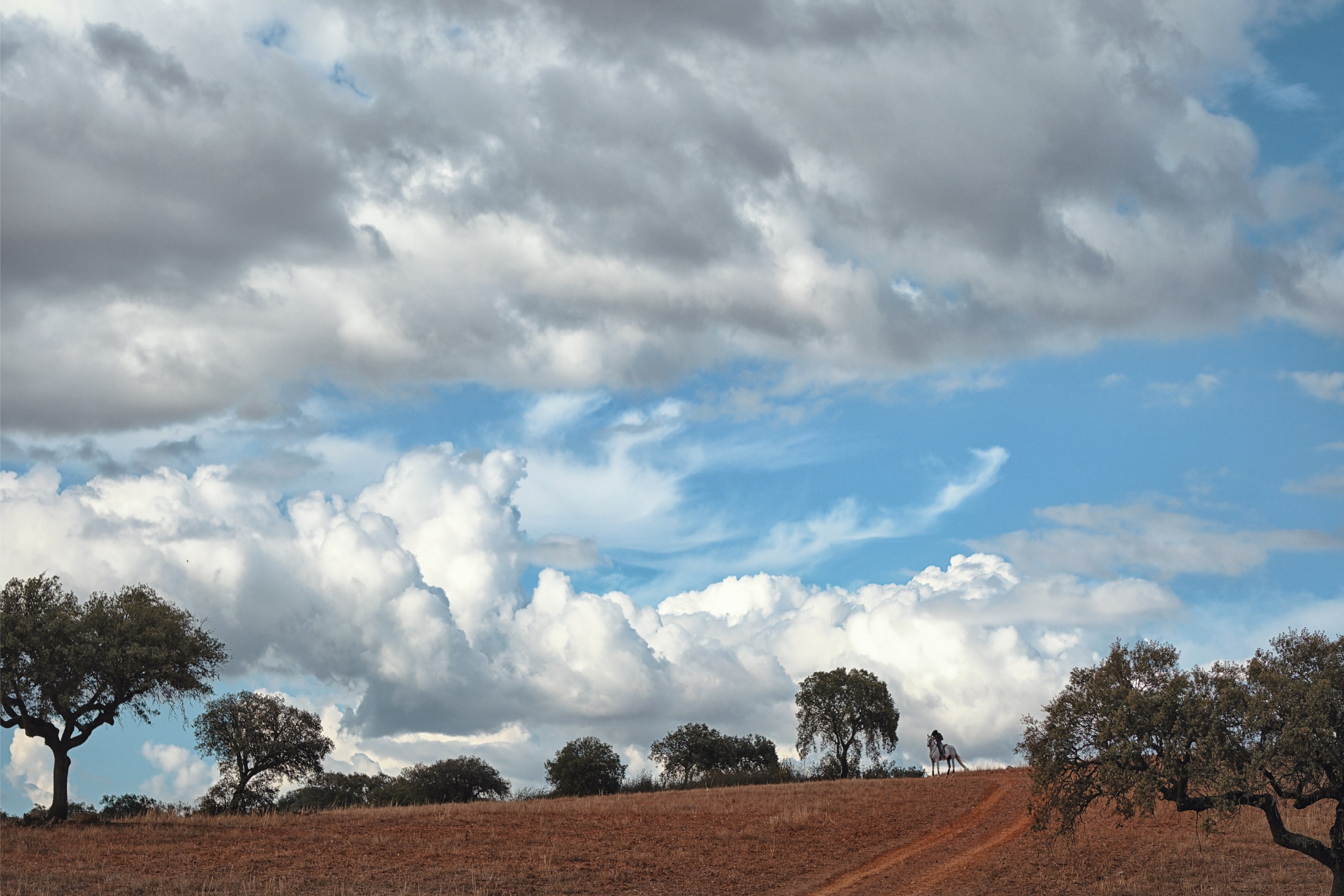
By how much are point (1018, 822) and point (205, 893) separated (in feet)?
87.0

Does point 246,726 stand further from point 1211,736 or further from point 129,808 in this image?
point 1211,736

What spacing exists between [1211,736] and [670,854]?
53.4 ft

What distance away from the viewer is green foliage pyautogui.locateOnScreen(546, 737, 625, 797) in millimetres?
77312

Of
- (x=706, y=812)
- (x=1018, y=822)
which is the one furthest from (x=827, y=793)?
(x=1018, y=822)

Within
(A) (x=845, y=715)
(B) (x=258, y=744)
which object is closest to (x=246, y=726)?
(B) (x=258, y=744)

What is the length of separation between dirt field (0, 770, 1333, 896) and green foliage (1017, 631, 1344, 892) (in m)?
3.57

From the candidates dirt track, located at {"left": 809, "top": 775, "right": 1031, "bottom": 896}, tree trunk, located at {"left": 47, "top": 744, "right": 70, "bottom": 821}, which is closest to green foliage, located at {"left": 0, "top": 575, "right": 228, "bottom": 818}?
tree trunk, located at {"left": 47, "top": 744, "right": 70, "bottom": 821}

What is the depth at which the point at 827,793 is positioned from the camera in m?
46.3

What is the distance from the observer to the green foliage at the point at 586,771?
77312 mm

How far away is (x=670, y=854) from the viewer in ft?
108

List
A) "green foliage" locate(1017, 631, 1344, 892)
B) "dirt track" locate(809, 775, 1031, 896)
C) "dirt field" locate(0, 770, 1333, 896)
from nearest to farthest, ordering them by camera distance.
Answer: "green foliage" locate(1017, 631, 1344, 892)
"dirt field" locate(0, 770, 1333, 896)
"dirt track" locate(809, 775, 1031, 896)

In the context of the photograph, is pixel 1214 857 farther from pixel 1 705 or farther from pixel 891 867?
pixel 1 705

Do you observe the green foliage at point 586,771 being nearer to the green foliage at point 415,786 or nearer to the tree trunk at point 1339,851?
the green foliage at point 415,786

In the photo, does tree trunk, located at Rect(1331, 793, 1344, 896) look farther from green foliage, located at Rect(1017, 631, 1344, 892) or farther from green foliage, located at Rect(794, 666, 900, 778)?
green foliage, located at Rect(794, 666, 900, 778)
